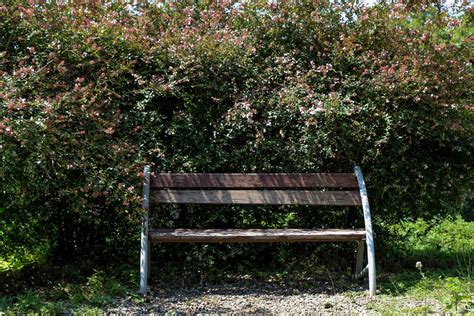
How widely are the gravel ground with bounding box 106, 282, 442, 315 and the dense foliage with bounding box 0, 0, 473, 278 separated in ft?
2.40

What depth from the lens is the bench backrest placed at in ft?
17.1

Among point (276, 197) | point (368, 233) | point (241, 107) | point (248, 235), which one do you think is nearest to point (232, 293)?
point (248, 235)

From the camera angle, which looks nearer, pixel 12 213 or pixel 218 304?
pixel 218 304

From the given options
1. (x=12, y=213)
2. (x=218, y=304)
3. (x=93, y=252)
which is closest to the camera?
(x=218, y=304)

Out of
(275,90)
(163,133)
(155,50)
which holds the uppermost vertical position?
(155,50)

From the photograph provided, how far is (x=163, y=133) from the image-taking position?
5.49 m

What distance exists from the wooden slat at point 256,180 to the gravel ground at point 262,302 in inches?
34.1

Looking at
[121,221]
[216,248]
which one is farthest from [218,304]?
[121,221]

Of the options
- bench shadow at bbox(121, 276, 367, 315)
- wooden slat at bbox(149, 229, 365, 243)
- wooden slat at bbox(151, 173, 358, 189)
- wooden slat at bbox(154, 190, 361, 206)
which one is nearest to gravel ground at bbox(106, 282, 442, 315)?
bench shadow at bbox(121, 276, 367, 315)

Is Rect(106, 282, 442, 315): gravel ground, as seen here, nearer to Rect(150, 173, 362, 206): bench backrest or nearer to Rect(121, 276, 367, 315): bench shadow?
Rect(121, 276, 367, 315): bench shadow

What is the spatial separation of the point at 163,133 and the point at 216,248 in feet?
3.74

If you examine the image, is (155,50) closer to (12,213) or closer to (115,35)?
(115,35)

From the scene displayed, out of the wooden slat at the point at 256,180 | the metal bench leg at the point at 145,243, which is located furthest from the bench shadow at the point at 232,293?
the wooden slat at the point at 256,180

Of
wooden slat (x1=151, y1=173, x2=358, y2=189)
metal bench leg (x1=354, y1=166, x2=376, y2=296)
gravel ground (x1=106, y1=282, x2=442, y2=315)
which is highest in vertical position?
wooden slat (x1=151, y1=173, x2=358, y2=189)
